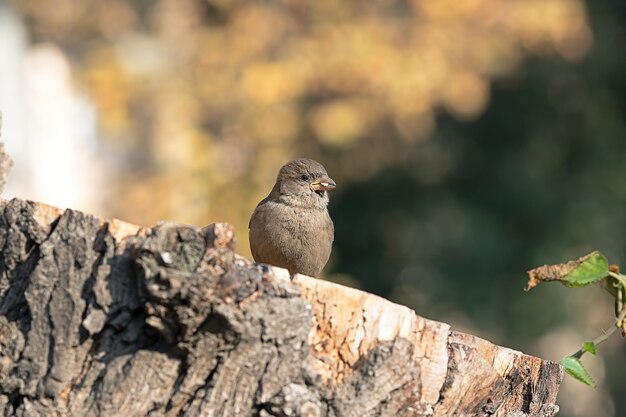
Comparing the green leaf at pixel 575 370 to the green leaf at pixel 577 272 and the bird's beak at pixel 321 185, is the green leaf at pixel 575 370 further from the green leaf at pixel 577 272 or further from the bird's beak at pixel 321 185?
the bird's beak at pixel 321 185

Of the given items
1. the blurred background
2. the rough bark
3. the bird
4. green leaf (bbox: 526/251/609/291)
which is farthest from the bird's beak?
the blurred background

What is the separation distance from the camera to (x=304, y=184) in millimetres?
6430

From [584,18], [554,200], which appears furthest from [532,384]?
[584,18]

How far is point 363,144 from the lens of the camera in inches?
549

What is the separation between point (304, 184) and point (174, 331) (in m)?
3.12

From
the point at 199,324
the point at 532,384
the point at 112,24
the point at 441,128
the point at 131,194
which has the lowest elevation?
the point at 199,324

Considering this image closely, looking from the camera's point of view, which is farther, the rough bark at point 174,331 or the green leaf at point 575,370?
the green leaf at point 575,370

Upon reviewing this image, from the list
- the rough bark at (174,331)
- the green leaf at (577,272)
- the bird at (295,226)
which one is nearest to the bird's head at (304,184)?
the bird at (295,226)

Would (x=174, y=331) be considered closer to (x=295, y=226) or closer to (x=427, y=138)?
Result: (x=295, y=226)

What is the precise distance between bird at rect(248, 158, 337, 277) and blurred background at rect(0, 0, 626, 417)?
6098 millimetres

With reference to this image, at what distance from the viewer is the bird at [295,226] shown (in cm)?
607

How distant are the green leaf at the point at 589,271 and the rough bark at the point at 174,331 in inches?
38.9

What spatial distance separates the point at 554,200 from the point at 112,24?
613 centimetres

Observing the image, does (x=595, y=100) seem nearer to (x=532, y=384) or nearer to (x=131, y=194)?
(x=131, y=194)
